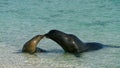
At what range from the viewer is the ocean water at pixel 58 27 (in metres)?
10.5

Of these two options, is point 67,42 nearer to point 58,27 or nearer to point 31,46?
point 31,46

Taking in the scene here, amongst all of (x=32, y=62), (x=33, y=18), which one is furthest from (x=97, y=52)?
(x=33, y=18)

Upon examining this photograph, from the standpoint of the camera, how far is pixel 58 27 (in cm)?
1605

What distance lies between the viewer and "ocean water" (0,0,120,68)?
10461 millimetres

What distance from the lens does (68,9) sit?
2175 cm

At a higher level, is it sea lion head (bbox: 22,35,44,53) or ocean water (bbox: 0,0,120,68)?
sea lion head (bbox: 22,35,44,53)

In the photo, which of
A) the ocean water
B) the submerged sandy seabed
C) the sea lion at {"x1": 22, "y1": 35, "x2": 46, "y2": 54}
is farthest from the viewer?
the sea lion at {"x1": 22, "y1": 35, "x2": 46, "y2": 54}

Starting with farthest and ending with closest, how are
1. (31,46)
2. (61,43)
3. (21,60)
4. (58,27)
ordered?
(58,27), (61,43), (31,46), (21,60)

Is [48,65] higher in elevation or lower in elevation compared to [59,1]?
higher

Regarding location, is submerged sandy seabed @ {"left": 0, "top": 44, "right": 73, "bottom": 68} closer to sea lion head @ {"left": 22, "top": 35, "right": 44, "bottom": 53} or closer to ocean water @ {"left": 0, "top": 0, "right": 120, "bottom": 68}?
ocean water @ {"left": 0, "top": 0, "right": 120, "bottom": 68}

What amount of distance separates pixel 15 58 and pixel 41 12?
10158 millimetres

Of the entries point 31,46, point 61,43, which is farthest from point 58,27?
point 31,46

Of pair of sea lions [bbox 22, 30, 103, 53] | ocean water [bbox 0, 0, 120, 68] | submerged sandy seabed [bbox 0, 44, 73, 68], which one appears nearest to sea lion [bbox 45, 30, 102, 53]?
pair of sea lions [bbox 22, 30, 103, 53]

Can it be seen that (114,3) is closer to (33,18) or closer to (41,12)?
(41,12)
